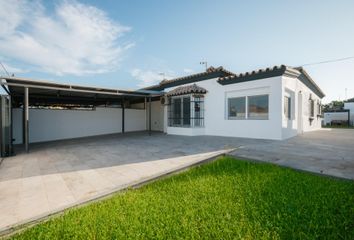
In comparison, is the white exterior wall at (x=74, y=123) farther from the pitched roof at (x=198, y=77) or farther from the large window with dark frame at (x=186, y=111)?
the large window with dark frame at (x=186, y=111)

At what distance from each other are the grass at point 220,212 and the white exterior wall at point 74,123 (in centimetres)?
972

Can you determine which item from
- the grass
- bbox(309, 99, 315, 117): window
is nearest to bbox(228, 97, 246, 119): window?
the grass

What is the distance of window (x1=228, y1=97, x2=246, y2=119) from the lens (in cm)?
940

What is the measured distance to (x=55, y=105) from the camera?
544 inches

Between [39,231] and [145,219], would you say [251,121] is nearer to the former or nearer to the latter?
[145,219]

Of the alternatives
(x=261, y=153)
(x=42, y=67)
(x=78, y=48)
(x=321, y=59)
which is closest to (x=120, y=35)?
(x=78, y=48)

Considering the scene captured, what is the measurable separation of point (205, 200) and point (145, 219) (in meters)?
0.96

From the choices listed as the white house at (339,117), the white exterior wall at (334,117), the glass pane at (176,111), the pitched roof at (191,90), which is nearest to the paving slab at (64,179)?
the pitched roof at (191,90)

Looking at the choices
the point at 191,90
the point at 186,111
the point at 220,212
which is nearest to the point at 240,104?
the point at 191,90

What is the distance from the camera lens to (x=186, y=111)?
452 inches

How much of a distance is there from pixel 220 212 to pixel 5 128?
7214 mm

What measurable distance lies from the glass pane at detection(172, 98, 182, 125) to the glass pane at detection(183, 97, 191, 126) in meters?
0.48

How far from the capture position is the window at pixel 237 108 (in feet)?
30.8

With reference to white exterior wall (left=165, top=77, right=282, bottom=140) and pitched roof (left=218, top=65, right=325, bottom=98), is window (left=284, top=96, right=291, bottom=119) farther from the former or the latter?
white exterior wall (left=165, top=77, right=282, bottom=140)
